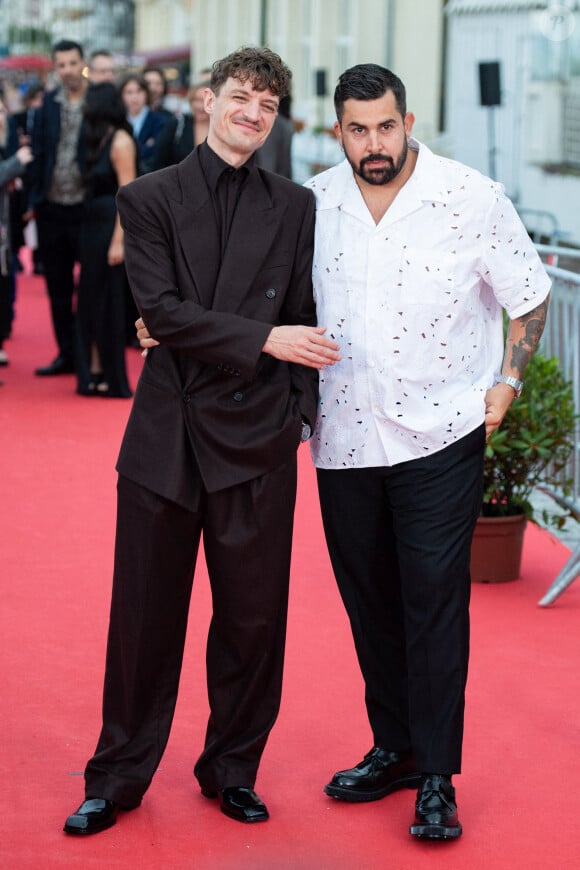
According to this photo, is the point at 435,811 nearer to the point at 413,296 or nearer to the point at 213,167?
the point at 413,296

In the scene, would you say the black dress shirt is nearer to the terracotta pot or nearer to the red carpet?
the red carpet

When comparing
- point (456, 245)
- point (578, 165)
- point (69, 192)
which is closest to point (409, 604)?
point (456, 245)

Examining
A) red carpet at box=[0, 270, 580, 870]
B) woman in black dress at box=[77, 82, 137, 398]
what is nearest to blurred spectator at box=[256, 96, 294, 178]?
woman in black dress at box=[77, 82, 137, 398]

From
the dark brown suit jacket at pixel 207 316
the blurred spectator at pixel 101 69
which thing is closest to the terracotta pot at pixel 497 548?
the dark brown suit jacket at pixel 207 316

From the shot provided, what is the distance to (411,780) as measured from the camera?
4285mm

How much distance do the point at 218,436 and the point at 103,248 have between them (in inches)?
251

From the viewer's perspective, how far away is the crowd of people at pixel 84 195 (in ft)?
31.6

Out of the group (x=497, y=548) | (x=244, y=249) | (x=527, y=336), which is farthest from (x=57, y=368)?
(x=244, y=249)

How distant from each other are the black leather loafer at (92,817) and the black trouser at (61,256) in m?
6.62

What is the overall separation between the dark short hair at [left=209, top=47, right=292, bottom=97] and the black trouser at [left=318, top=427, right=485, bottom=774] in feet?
3.31

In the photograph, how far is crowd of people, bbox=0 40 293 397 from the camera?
9.62 meters

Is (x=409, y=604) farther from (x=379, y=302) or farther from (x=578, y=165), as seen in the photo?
(x=578, y=165)

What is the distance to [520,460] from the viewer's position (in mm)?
6246

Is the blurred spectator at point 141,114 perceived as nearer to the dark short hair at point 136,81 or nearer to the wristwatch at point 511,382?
the dark short hair at point 136,81
